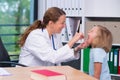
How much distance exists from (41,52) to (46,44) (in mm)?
84

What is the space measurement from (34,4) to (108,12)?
104 cm

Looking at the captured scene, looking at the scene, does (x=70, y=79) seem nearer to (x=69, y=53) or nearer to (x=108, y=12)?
(x=69, y=53)

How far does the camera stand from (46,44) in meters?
2.27

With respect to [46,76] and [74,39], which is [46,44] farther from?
[46,76]

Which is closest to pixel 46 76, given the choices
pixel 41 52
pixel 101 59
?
pixel 41 52

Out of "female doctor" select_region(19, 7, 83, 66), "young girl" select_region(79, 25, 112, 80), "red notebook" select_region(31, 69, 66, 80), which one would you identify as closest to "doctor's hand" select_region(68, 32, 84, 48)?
"female doctor" select_region(19, 7, 83, 66)

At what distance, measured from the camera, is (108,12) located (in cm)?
332

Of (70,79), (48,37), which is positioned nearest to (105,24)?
(48,37)

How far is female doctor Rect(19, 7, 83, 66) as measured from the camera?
2.22 meters

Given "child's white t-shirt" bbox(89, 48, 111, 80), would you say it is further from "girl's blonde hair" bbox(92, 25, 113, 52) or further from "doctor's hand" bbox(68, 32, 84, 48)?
"doctor's hand" bbox(68, 32, 84, 48)

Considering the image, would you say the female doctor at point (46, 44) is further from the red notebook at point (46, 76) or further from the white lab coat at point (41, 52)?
the red notebook at point (46, 76)

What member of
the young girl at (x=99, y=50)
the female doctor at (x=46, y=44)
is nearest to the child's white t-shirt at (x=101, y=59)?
the young girl at (x=99, y=50)

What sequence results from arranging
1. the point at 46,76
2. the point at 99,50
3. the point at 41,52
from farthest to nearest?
the point at 99,50 → the point at 41,52 → the point at 46,76

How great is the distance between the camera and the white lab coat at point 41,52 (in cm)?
222
